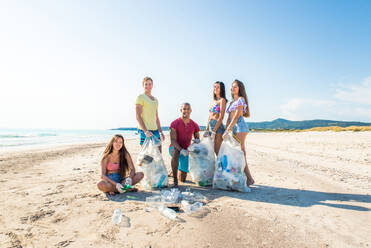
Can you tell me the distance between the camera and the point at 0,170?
223 inches

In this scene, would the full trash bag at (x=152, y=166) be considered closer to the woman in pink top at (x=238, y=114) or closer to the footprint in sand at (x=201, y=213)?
the footprint in sand at (x=201, y=213)

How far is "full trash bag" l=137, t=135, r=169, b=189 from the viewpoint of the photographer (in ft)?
12.6

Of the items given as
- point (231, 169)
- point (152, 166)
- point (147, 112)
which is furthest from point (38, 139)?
point (231, 169)

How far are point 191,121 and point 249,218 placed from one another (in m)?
2.31

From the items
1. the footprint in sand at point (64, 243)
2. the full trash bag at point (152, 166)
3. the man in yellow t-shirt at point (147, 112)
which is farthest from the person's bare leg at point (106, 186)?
the footprint in sand at point (64, 243)

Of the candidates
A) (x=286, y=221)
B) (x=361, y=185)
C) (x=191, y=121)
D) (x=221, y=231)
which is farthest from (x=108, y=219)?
(x=361, y=185)

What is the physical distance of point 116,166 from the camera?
3.67m

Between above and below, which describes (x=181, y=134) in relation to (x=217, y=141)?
above

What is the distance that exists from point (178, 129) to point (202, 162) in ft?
2.71

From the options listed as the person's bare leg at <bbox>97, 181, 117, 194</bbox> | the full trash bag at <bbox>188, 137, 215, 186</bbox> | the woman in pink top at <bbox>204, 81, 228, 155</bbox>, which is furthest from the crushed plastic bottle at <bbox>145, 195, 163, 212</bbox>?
the woman in pink top at <bbox>204, 81, 228, 155</bbox>

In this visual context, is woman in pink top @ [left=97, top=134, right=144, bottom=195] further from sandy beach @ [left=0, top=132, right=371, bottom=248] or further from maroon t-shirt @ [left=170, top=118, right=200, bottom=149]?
maroon t-shirt @ [left=170, top=118, right=200, bottom=149]

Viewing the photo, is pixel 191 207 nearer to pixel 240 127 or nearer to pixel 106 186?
pixel 106 186

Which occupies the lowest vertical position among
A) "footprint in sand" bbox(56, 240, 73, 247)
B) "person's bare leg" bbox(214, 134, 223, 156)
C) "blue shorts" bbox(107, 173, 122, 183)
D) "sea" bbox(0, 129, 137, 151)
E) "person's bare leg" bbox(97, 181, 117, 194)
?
"sea" bbox(0, 129, 137, 151)

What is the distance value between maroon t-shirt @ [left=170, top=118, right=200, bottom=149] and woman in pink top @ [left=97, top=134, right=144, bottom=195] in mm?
1059
